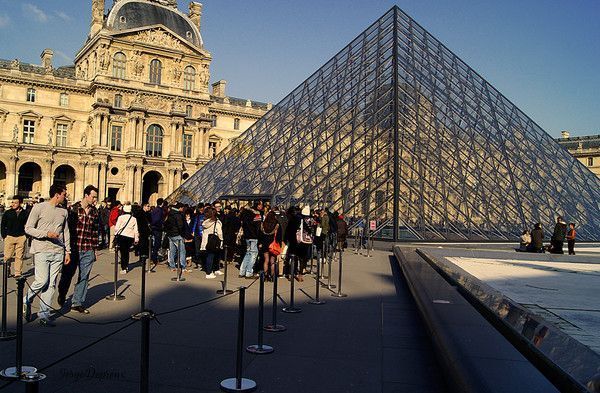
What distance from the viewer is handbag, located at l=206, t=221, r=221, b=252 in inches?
388

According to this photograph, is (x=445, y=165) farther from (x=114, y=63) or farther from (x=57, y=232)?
(x=114, y=63)

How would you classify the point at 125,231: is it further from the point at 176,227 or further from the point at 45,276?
the point at 45,276

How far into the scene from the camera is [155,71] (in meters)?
50.1

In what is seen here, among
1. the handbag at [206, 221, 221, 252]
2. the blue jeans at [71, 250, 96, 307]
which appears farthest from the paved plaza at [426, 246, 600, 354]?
the blue jeans at [71, 250, 96, 307]

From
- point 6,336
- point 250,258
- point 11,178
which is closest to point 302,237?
point 250,258

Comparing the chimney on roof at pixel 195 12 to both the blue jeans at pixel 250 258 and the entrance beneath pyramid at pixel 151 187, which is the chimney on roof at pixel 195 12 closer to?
the entrance beneath pyramid at pixel 151 187

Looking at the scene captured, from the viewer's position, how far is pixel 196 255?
1230cm

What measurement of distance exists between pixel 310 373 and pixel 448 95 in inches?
761

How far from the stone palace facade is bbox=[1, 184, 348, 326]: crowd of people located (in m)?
34.1

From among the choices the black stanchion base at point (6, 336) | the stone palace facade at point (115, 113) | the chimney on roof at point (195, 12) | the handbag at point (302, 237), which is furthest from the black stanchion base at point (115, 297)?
the chimney on roof at point (195, 12)

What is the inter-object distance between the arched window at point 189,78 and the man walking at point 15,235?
142 feet

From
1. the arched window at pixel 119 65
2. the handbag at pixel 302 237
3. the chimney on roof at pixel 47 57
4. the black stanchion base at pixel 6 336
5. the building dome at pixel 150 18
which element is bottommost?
the black stanchion base at pixel 6 336

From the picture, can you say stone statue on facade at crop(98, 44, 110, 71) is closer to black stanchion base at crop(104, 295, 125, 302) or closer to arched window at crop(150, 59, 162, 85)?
arched window at crop(150, 59, 162, 85)

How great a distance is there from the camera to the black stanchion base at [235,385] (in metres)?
3.86
